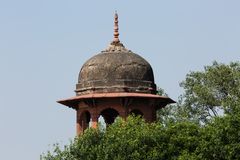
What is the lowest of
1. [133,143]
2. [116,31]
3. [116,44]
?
[133,143]

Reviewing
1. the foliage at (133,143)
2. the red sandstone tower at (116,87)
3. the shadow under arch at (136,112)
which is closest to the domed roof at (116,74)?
the red sandstone tower at (116,87)

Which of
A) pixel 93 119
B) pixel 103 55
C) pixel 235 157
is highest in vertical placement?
pixel 103 55

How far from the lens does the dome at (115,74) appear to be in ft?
111

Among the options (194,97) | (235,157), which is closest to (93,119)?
(235,157)

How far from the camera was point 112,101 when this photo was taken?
3419cm

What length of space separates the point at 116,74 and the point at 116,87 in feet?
1.43

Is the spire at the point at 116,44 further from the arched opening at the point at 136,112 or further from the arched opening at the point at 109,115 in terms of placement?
the arched opening at the point at 109,115

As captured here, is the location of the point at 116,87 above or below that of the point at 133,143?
above

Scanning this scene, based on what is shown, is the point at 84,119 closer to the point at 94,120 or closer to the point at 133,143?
the point at 94,120

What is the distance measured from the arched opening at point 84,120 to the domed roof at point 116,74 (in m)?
0.86

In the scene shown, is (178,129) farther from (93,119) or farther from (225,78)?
(225,78)

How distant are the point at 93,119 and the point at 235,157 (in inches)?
207

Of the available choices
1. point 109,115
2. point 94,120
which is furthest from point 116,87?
point 109,115

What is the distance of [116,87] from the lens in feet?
111
